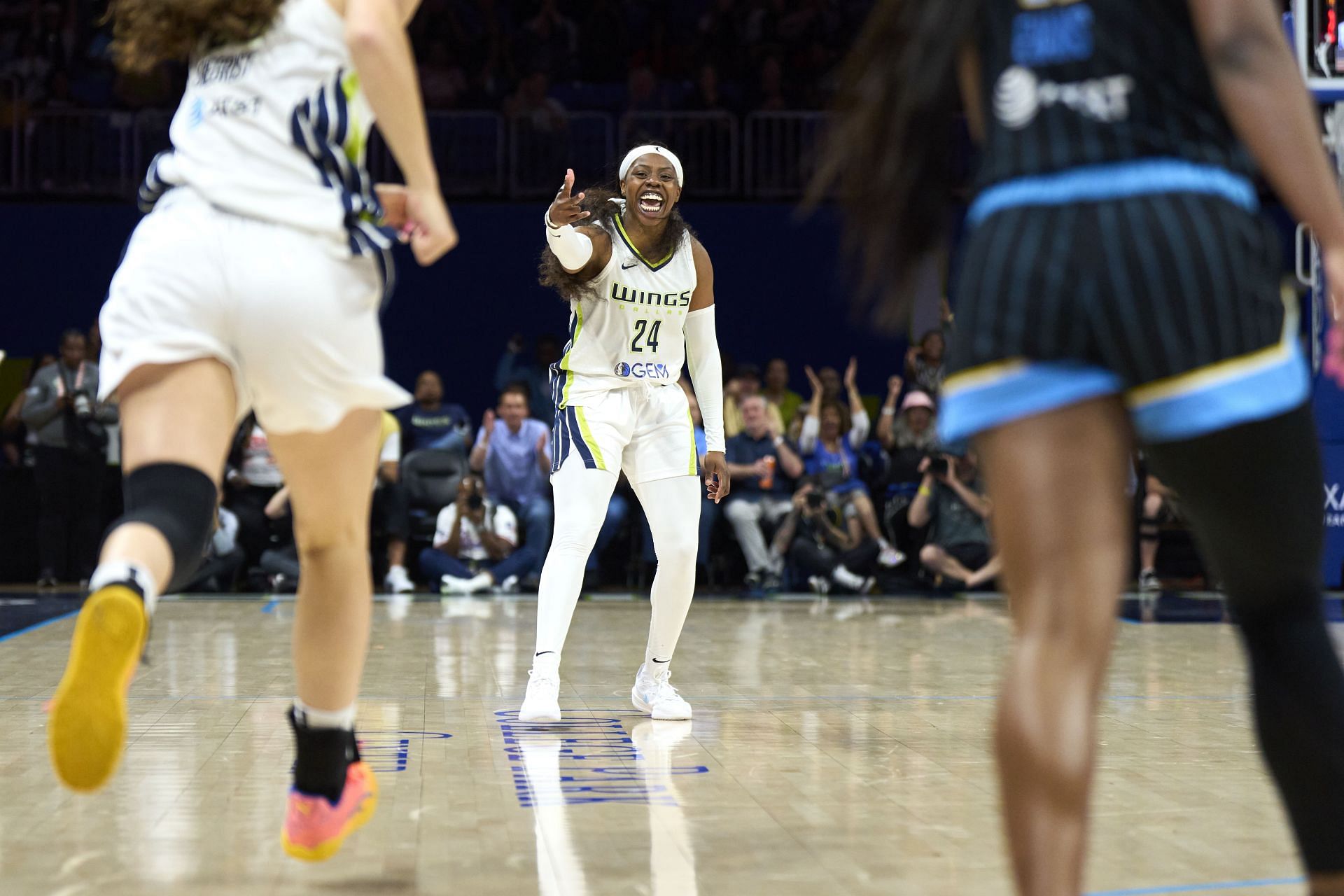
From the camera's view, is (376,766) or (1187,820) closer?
(1187,820)

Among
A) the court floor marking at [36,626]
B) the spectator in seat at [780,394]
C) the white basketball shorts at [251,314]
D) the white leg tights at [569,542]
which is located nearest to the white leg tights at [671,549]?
the white leg tights at [569,542]

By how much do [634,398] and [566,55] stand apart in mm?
11354

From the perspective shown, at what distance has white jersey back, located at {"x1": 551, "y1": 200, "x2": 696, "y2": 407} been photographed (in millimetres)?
4746

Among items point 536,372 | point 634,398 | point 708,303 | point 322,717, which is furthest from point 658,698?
point 536,372

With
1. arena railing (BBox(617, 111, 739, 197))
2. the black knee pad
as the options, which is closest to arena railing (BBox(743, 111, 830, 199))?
arena railing (BBox(617, 111, 739, 197))

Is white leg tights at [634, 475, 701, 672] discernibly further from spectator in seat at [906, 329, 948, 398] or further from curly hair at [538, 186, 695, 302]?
spectator in seat at [906, 329, 948, 398]

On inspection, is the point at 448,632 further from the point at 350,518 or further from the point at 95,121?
the point at 95,121

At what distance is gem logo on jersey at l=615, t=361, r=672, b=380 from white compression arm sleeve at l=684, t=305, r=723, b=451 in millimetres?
131

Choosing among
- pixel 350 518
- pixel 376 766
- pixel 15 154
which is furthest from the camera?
pixel 15 154

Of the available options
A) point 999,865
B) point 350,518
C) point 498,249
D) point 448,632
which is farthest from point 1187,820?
point 498,249

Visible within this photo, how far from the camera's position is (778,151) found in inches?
Result: 562

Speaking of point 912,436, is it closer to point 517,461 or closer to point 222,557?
point 517,461

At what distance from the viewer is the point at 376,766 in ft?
12.1

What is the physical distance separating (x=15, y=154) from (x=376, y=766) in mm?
11717
